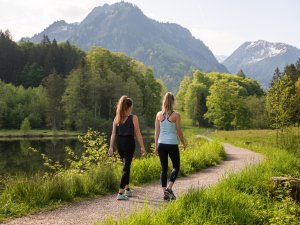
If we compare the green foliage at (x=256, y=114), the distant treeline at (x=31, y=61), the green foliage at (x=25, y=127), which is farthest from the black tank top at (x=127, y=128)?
the distant treeline at (x=31, y=61)

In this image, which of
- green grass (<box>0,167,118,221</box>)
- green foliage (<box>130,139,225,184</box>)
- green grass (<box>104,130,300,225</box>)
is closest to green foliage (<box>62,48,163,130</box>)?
green foliage (<box>130,139,225,184</box>)

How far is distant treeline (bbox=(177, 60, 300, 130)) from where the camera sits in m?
31.1

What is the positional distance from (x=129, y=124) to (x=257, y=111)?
267ft

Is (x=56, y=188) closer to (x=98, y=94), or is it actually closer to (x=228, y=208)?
(x=228, y=208)

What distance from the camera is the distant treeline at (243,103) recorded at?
3112 centimetres

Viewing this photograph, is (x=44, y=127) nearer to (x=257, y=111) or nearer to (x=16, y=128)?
(x=16, y=128)

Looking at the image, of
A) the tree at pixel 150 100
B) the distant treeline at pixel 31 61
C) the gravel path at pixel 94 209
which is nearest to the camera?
the gravel path at pixel 94 209

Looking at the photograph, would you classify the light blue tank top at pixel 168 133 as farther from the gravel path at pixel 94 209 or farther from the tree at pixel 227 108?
the tree at pixel 227 108

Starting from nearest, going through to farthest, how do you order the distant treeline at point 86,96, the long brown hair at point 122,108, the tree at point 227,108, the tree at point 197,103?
the long brown hair at point 122,108 < the tree at point 227,108 < the distant treeline at point 86,96 < the tree at point 197,103

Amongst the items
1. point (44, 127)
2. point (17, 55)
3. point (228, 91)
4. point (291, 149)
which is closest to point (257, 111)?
point (228, 91)

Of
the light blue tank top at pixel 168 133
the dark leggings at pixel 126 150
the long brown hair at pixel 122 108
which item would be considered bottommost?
the dark leggings at pixel 126 150

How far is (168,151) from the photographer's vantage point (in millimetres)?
10328

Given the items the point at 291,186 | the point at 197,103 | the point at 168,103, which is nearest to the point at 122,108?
the point at 168,103

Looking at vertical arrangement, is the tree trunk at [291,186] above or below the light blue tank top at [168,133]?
below
